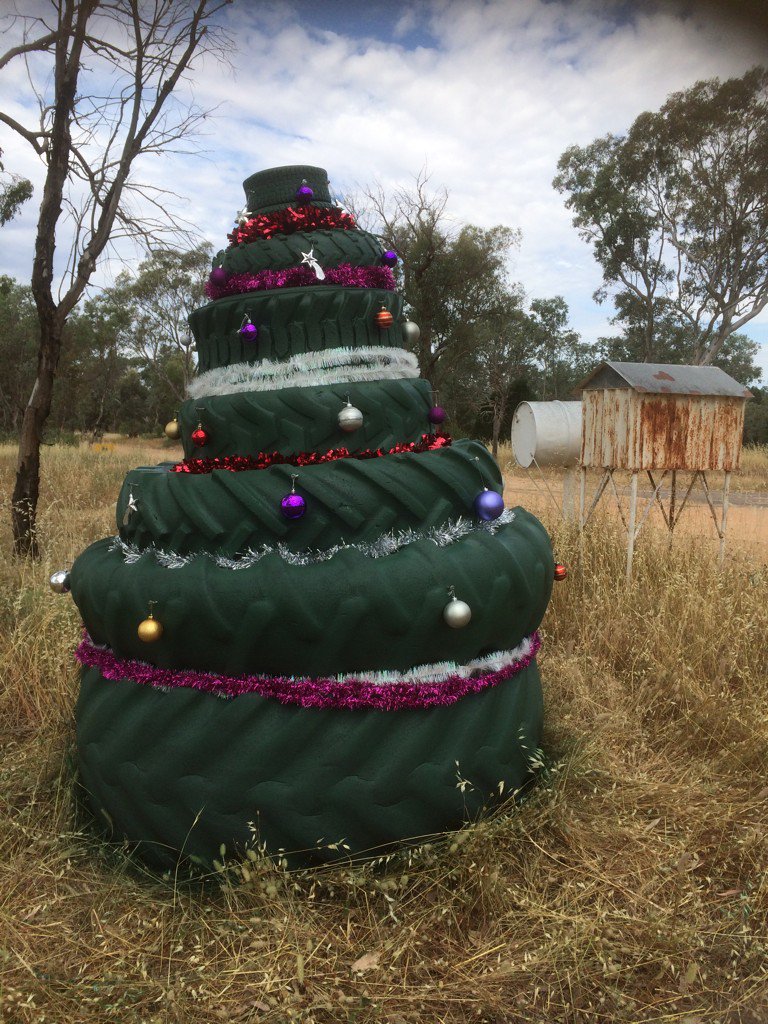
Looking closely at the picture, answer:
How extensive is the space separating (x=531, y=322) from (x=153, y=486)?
26.7 meters

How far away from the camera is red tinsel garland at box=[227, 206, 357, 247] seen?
277 cm

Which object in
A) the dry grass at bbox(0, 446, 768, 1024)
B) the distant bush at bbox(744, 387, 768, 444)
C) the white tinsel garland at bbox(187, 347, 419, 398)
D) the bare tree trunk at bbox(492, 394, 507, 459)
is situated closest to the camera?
the dry grass at bbox(0, 446, 768, 1024)

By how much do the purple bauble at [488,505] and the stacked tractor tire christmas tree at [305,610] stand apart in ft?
0.03

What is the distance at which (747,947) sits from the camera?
2084mm

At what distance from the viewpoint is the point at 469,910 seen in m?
2.15

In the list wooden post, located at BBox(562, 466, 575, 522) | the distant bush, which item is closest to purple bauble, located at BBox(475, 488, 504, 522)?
wooden post, located at BBox(562, 466, 575, 522)

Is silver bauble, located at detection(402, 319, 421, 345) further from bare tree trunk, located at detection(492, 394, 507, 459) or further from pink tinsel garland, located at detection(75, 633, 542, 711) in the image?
bare tree trunk, located at detection(492, 394, 507, 459)

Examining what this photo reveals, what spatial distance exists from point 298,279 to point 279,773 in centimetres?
177

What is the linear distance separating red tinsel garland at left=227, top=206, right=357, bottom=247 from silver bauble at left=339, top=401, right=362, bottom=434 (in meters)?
0.87

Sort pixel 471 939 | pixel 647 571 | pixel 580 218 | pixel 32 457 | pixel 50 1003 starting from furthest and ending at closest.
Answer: pixel 580 218, pixel 32 457, pixel 647 571, pixel 471 939, pixel 50 1003

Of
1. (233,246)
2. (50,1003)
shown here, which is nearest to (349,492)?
(233,246)

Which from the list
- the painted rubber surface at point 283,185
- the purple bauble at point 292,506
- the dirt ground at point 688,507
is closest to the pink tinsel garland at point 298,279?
the painted rubber surface at point 283,185

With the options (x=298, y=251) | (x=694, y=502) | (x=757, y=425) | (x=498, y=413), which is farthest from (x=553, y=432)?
(x=757, y=425)

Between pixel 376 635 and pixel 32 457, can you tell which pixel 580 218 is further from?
pixel 376 635
